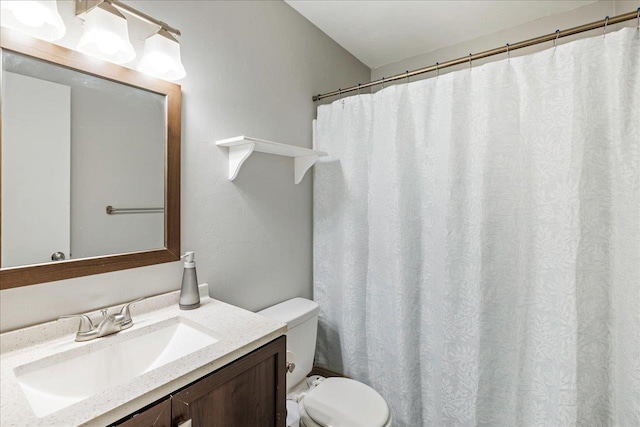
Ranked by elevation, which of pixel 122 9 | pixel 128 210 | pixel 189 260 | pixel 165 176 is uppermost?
pixel 122 9

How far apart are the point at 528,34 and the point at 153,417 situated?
8.89 ft

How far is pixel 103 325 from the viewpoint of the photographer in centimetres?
95

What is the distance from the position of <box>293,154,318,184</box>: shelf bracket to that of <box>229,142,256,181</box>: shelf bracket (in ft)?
1.59

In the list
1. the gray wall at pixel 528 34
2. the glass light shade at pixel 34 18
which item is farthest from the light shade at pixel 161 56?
the gray wall at pixel 528 34

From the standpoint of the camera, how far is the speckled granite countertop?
2.00 ft

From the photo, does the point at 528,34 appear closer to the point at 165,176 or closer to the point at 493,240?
the point at 493,240

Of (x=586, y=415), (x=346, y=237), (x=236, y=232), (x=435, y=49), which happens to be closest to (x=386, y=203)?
(x=346, y=237)

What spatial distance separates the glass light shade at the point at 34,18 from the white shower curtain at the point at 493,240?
1.35 m

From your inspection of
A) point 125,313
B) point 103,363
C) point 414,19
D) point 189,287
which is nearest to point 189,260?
point 189,287

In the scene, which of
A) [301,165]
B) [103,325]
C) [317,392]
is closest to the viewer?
[103,325]

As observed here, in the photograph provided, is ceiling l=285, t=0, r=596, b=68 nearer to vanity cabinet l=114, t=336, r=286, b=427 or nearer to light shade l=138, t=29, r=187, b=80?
light shade l=138, t=29, r=187, b=80

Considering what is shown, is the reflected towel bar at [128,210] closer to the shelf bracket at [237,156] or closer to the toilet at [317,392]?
the shelf bracket at [237,156]

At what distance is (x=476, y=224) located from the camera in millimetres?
1456

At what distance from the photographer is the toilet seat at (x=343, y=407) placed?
1.29 meters
